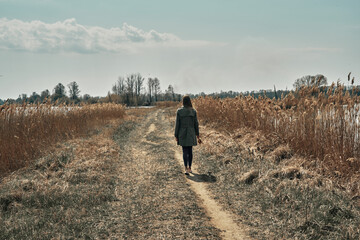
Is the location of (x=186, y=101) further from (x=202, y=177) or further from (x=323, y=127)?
(x=323, y=127)

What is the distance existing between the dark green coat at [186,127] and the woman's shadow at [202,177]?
0.92 m

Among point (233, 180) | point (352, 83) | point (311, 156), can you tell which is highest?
point (352, 83)

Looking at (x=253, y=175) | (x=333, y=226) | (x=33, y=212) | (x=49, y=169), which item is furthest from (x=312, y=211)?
(x=49, y=169)

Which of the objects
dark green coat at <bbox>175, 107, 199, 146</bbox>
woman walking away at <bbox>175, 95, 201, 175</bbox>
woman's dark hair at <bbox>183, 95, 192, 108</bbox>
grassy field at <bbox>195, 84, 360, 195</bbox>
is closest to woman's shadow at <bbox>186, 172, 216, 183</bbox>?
woman walking away at <bbox>175, 95, 201, 175</bbox>

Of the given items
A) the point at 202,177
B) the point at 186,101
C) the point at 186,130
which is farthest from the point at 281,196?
the point at 186,101

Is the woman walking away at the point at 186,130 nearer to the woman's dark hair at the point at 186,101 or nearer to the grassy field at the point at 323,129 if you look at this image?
the woman's dark hair at the point at 186,101

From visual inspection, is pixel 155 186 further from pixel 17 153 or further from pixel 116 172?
pixel 17 153

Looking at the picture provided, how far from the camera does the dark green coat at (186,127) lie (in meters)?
7.37

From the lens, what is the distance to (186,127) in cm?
749

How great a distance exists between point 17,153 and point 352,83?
986cm

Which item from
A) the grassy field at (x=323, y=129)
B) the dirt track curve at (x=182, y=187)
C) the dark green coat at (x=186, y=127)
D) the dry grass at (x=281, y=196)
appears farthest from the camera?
the dark green coat at (x=186, y=127)

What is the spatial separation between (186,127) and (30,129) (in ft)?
20.7

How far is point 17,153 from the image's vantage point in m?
7.96

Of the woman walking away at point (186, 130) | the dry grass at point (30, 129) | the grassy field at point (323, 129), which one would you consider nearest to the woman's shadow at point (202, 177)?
the woman walking away at point (186, 130)
